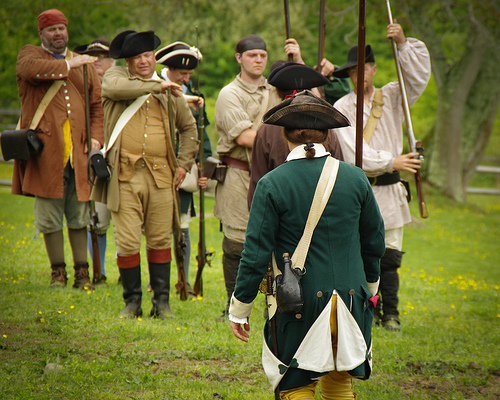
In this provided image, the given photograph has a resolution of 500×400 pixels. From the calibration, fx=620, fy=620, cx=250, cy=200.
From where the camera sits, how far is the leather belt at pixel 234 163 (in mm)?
5594

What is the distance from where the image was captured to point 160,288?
18.7 feet

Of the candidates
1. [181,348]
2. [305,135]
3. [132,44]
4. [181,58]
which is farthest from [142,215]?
[305,135]

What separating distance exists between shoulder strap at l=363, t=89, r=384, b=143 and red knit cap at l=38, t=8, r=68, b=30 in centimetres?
320

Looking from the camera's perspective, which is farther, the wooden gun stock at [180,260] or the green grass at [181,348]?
the wooden gun stock at [180,260]

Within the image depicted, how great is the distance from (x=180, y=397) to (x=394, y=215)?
2655 mm

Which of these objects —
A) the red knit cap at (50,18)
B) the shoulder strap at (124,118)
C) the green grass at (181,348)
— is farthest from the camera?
the red knit cap at (50,18)

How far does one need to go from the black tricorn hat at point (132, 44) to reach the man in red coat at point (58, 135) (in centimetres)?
98

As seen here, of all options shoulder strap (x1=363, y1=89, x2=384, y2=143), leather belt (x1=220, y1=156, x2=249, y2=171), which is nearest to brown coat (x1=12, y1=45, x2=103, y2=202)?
leather belt (x1=220, y1=156, x2=249, y2=171)

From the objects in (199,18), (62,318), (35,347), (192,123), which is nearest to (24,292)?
(62,318)

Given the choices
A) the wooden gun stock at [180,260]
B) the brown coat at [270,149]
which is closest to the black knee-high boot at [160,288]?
the wooden gun stock at [180,260]

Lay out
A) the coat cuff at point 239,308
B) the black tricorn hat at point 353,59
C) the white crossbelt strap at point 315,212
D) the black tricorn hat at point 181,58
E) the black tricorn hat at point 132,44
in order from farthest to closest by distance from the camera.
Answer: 1. the black tricorn hat at point 181,58
2. the black tricorn hat at point 353,59
3. the black tricorn hat at point 132,44
4. the coat cuff at point 239,308
5. the white crossbelt strap at point 315,212

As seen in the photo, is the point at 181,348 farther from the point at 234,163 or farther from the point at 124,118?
the point at 124,118

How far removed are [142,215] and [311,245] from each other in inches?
109

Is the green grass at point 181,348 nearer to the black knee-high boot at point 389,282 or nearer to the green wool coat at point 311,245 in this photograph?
the black knee-high boot at point 389,282
